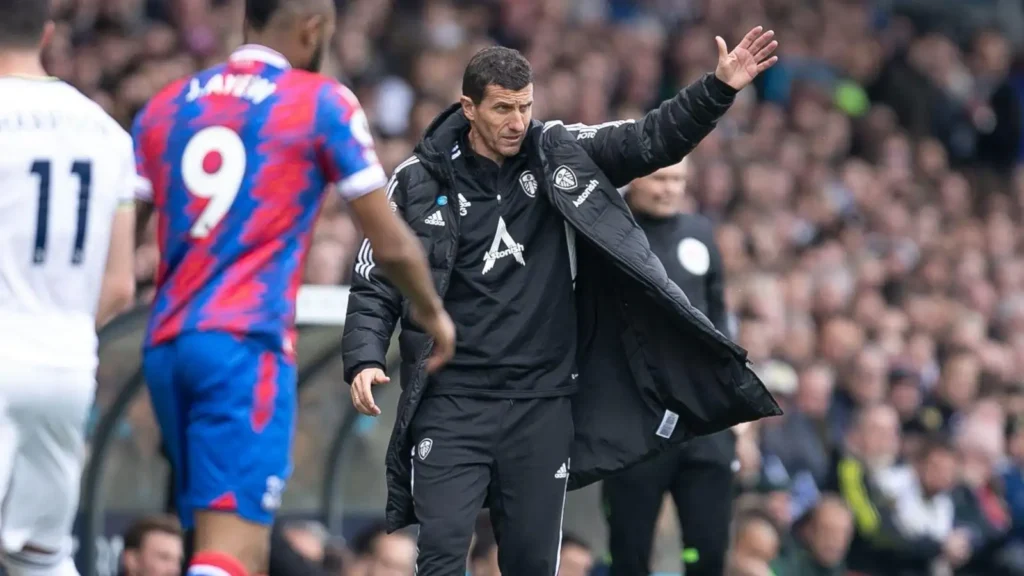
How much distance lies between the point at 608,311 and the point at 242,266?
209 cm

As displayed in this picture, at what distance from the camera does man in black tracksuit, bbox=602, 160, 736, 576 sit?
781 cm

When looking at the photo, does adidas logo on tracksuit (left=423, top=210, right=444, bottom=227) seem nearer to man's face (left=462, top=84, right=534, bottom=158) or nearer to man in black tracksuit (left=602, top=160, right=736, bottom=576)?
man's face (left=462, top=84, right=534, bottom=158)

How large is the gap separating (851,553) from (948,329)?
3847 mm

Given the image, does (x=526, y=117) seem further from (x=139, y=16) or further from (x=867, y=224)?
(x=867, y=224)

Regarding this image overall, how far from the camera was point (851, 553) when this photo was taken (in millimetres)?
12070

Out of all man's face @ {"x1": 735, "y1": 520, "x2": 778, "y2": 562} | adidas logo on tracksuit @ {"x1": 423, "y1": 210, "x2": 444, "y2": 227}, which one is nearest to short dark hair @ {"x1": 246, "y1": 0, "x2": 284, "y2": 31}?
adidas logo on tracksuit @ {"x1": 423, "y1": 210, "x2": 444, "y2": 227}

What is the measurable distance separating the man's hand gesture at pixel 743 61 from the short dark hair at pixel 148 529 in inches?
130

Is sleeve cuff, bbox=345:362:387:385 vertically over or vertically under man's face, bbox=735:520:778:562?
over

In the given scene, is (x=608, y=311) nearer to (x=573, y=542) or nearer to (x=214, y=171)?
(x=214, y=171)

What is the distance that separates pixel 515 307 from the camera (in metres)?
6.55

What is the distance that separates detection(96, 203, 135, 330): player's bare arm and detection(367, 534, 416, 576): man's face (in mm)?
3832

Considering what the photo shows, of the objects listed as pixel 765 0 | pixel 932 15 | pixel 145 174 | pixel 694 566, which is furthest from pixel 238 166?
pixel 932 15

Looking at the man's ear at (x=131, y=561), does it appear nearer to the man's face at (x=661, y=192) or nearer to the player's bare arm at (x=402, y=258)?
the man's face at (x=661, y=192)

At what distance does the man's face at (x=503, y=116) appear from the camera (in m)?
6.55
